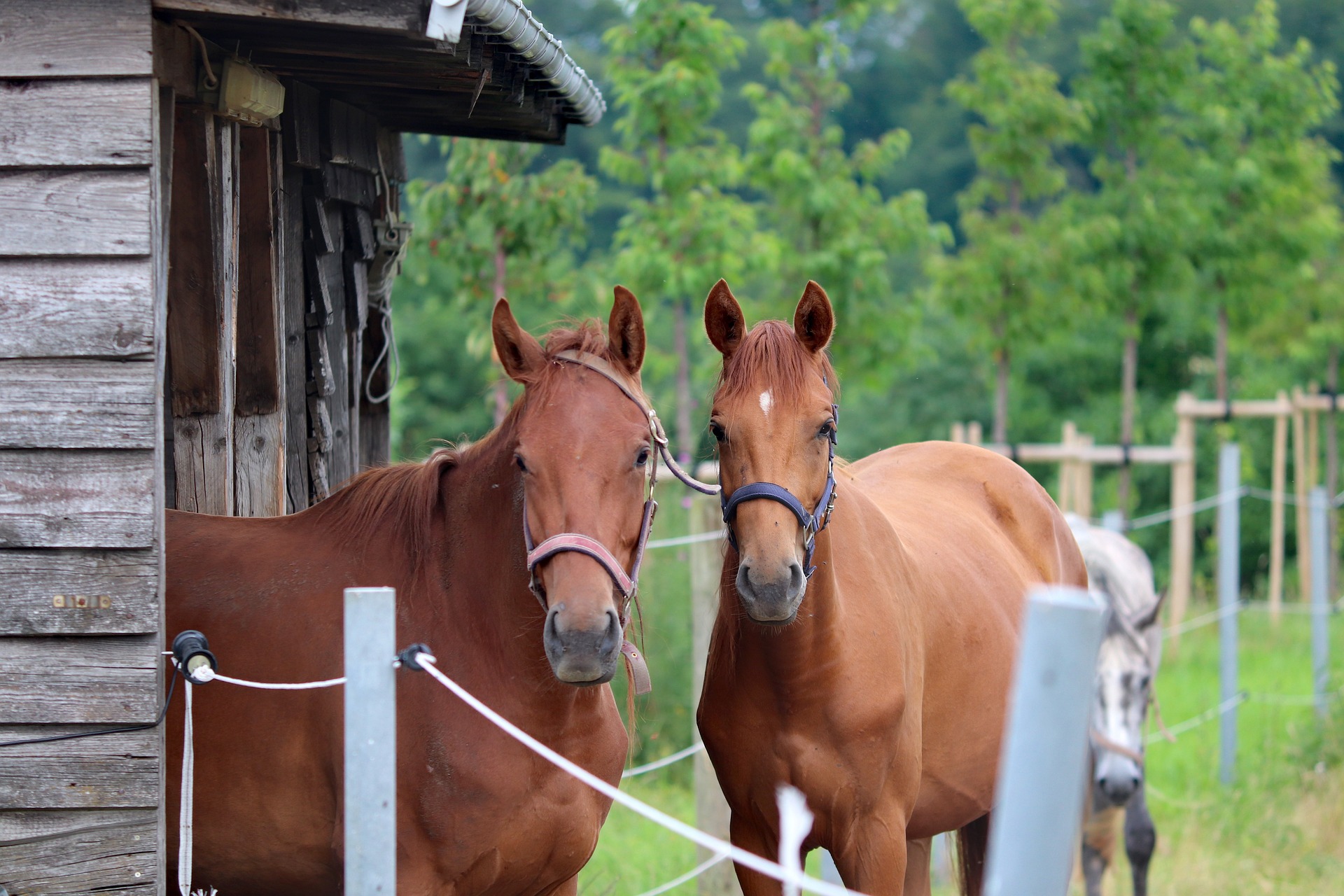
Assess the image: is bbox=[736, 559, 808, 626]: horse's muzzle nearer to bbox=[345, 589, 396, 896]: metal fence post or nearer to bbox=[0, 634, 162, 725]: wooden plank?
bbox=[345, 589, 396, 896]: metal fence post

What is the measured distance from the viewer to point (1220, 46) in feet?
38.0

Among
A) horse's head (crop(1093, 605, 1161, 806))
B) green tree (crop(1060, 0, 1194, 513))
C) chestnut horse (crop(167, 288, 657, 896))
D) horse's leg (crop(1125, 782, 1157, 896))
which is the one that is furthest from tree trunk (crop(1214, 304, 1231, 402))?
chestnut horse (crop(167, 288, 657, 896))

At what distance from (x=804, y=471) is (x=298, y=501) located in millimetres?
2257

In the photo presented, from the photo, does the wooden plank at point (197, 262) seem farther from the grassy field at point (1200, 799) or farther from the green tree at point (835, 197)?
the green tree at point (835, 197)

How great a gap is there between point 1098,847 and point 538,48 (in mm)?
4837

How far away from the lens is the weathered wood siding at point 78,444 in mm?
2648

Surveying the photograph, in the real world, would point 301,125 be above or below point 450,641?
above

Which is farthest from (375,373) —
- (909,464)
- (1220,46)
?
(1220,46)

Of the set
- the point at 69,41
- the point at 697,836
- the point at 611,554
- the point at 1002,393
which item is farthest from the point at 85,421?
the point at 1002,393

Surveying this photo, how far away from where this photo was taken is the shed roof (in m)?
2.75

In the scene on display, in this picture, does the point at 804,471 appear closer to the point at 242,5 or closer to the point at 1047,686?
the point at 1047,686

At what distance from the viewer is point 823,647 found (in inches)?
122

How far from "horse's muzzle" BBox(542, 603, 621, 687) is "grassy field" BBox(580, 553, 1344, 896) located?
2.65 meters

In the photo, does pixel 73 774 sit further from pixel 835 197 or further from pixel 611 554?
pixel 835 197
